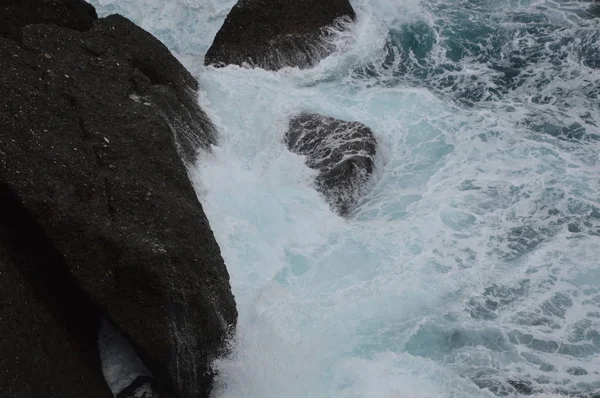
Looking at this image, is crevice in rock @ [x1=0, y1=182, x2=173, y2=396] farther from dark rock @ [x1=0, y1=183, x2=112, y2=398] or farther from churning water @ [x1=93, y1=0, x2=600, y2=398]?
churning water @ [x1=93, y1=0, x2=600, y2=398]

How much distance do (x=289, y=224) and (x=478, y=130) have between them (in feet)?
11.5

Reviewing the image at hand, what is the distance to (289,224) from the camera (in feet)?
28.9

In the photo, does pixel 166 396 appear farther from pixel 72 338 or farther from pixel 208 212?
pixel 208 212

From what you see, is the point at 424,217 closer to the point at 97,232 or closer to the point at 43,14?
the point at 97,232

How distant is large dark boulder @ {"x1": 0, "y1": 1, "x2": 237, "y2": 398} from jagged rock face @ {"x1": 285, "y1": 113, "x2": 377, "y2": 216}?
7.70 ft

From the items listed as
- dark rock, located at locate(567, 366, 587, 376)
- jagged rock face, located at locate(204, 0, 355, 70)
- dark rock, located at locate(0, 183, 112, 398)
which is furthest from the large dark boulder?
jagged rock face, located at locate(204, 0, 355, 70)

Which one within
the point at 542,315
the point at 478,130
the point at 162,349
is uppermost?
the point at 478,130

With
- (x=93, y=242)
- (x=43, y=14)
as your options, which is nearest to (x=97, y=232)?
(x=93, y=242)

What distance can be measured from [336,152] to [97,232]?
415cm

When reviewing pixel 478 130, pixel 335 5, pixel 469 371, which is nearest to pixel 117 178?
pixel 469 371

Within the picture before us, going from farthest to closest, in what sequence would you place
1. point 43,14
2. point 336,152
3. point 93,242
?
1. point 336,152
2. point 43,14
3. point 93,242

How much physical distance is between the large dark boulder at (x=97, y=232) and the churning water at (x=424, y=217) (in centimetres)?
84

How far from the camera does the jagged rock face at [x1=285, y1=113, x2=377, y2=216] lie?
9.27 m

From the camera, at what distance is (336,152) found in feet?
31.5
